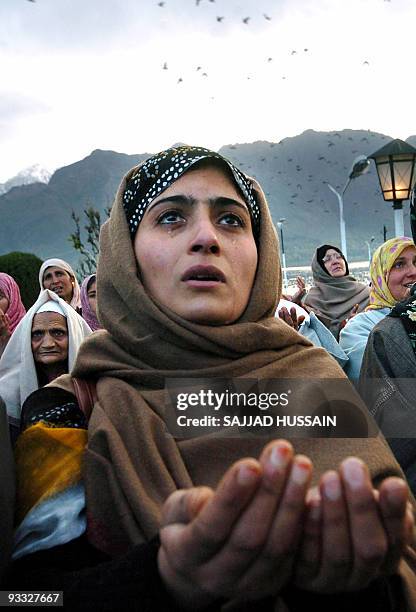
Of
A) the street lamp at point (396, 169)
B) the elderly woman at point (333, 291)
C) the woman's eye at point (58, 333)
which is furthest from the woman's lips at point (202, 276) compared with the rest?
the street lamp at point (396, 169)

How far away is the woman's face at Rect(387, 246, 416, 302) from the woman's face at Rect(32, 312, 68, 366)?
235 cm

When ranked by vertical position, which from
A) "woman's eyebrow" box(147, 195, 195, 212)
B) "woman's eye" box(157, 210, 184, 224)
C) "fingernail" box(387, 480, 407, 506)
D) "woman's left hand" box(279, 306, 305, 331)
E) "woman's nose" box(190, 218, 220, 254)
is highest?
"woman's eyebrow" box(147, 195, 195, 212)

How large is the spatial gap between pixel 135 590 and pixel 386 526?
1.48 feet

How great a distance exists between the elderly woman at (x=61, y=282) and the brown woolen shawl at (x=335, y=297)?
9.12ft

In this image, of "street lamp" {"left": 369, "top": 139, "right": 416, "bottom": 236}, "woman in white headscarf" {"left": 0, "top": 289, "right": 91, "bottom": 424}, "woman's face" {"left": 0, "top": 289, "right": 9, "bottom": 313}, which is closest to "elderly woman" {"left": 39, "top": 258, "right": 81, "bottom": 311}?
"woman's face" {"left": 0, "top": 289, "right": 9, "bottom": 313}

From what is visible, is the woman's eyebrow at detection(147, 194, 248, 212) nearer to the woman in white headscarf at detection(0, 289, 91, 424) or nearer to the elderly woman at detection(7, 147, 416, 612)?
the elderly woman at detection(7, 147, 416, 612)

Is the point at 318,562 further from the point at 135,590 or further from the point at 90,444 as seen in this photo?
the point at 90,444

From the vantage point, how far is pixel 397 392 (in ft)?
7.95

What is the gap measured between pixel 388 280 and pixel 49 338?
2445 millimetres

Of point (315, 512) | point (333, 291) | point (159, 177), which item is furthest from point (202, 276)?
point (333, 291)

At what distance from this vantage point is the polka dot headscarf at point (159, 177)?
4.90 ft

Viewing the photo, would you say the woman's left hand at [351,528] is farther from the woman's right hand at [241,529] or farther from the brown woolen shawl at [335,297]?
the brown woolen shawl at [335,297]

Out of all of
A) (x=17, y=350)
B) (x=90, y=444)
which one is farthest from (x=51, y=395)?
(x=17, y=350)

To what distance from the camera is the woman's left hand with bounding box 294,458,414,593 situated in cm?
79
